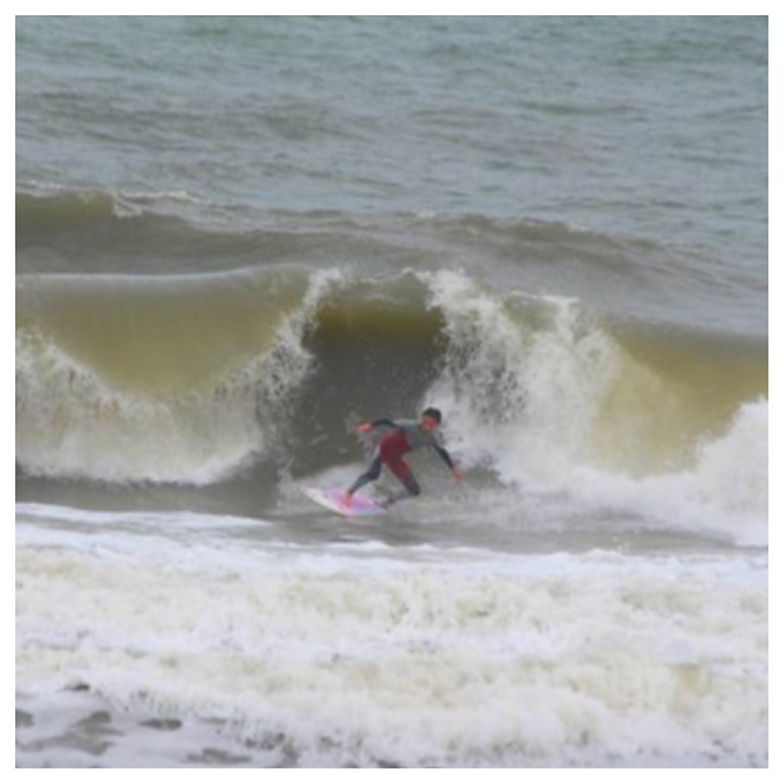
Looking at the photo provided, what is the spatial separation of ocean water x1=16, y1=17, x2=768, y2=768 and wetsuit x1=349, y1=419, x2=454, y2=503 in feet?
0.89

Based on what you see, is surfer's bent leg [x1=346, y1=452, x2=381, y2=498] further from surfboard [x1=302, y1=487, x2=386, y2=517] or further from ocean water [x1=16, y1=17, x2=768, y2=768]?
ocean water [x1=16, y1=17, x2=768, y2=768]

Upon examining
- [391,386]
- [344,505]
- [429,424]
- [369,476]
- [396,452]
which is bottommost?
[344,505]

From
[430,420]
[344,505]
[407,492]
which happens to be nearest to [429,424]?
[430,420]

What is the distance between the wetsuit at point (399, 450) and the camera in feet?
45.3

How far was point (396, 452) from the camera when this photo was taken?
14.0 meters

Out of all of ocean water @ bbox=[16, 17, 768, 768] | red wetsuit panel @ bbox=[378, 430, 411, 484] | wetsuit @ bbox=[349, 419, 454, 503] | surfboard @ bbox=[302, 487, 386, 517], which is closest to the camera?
ocean water @ bbox=[16, 17, 768, 768]

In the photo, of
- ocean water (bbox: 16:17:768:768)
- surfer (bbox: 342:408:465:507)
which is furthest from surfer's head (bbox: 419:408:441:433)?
ocean water (bbox: 16:17:768:768)

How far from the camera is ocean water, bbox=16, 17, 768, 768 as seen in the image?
9266 mm

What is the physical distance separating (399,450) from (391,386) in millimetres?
2133

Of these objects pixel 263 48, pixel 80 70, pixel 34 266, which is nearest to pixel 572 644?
pixel 34 266

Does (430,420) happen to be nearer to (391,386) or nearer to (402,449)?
(402,449)

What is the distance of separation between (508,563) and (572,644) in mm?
1874

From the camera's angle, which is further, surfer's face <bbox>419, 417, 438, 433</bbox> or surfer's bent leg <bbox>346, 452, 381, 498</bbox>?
surfer's face <bbox>419, 417, 438, 433</bbox>
